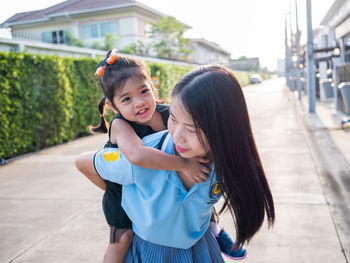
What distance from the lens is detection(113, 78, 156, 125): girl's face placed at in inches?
68.1

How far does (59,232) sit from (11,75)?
4.52 metres

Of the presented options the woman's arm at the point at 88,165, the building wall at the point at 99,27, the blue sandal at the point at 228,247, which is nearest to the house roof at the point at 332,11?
the building wall at the point at 99,27

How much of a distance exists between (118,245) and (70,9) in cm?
3144

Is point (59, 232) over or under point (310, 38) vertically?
under

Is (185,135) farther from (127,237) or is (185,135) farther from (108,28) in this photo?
(108,28)

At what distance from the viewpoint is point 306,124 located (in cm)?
999

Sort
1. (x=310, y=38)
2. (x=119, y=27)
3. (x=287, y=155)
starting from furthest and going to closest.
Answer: (x=119, y=27) < (x=310, y=38) < (x=287, y=155)

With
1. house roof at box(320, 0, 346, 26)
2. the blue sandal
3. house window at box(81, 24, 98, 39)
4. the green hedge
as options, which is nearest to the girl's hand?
the blue sandal

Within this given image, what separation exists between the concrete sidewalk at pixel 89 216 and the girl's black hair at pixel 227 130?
1814 mm

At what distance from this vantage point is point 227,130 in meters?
1.14

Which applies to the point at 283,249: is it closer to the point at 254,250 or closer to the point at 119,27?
the point at 254,250

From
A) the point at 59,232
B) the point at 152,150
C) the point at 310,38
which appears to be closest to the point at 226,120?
the point at 152,150

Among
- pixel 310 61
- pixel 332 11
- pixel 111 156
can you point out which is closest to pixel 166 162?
pixel 111 156

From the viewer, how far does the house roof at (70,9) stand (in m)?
28.4
